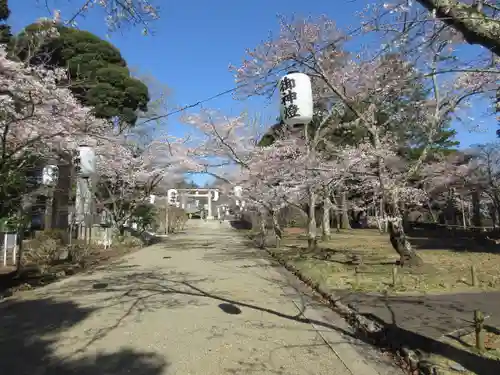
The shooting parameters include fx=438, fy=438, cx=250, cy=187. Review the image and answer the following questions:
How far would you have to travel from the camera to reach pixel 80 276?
13023mm

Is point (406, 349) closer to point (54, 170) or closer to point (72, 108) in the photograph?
point (72, 108)

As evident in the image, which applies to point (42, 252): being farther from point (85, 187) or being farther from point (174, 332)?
point (174, 332)

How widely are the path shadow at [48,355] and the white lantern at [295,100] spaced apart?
4.78m

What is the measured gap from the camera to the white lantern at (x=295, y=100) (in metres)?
8.09

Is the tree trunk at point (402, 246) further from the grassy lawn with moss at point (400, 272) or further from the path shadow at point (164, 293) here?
the path shadow at point (164, 293)

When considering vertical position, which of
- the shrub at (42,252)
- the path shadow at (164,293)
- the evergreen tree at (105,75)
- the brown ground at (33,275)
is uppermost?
the evergreen tree at (105,75)

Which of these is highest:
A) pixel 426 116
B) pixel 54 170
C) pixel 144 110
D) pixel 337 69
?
pixel 144 110

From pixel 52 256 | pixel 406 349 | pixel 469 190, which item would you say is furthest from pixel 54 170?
pixel 469 190

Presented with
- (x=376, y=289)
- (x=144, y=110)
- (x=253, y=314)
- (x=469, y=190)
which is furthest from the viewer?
(x=469, y=190)

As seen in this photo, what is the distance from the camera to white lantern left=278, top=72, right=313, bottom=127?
809cm

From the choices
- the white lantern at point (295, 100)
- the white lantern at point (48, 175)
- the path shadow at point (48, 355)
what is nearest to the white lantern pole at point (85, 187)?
the white lantern at point (48, 175)

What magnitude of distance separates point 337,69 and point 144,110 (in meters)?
16.9

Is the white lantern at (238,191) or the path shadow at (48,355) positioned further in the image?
the white lantern at (238,191)

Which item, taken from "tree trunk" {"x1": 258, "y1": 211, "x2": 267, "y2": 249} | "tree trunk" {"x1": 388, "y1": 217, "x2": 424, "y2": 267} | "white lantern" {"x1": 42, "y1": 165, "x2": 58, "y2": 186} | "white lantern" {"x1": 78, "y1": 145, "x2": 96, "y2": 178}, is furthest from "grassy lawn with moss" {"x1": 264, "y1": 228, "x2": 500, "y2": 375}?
"white lantern" {"x1": 42, "y1": 165, "x2": 58, "y2": 186}
